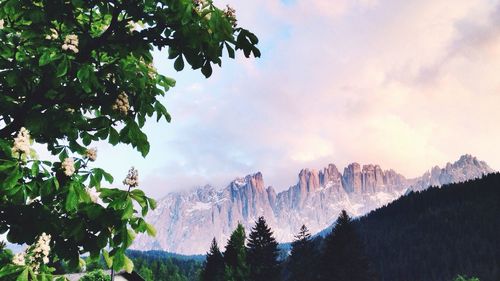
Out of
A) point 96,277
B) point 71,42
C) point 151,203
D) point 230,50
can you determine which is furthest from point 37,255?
point 96,277

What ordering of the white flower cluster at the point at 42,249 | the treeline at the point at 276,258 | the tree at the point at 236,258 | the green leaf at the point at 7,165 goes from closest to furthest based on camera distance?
the green leaf at the point at 7,165 → the white flower cluster at the point at 42,249 → the treeline at the point at 276,258 → the tree at the point at 236,258

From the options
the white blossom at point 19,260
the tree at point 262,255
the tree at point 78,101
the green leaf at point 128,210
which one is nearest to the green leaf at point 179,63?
the tree at point 78,101

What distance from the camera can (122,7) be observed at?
545cm

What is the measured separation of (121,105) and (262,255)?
74.9 m

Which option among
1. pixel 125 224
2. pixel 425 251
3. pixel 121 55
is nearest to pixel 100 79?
pixel 121 55

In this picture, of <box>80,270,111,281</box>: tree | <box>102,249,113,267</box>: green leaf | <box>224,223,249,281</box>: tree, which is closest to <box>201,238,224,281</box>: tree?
<box>224,223,249,281</box>: tree

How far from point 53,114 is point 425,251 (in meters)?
205

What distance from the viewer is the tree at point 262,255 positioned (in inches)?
3007

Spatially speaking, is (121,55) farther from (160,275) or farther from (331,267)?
(160,275)

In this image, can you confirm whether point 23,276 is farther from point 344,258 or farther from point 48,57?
point 344,258

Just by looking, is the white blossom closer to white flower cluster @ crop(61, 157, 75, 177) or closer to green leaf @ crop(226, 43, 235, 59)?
white flower cluster @ crop(61, 157, 75, 177)

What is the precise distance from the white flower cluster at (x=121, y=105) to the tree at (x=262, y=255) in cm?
7379

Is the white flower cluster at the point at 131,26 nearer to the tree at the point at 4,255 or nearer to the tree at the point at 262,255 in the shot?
the tree at the point at 4,255

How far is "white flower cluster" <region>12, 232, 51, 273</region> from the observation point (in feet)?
15.1
